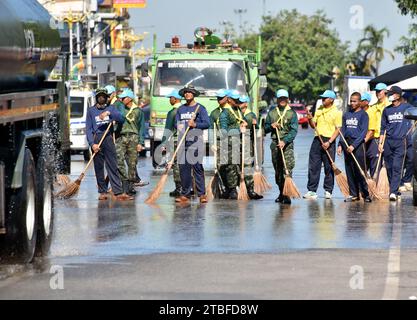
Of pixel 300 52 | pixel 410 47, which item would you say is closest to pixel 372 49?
pixel 300 52

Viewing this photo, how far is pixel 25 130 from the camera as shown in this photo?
42.2 feet

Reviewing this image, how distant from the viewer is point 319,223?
17.2 m

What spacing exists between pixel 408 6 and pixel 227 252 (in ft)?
92.4

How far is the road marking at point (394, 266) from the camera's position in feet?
35.1

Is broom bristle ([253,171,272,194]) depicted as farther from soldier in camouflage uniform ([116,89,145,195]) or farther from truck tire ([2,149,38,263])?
truck tire ([2,149,38,263])

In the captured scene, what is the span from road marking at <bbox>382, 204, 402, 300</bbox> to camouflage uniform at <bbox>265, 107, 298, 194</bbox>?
400cm

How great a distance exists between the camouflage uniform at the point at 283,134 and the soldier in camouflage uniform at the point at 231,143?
676 mm

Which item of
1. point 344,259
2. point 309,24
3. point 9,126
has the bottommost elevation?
point 344,259

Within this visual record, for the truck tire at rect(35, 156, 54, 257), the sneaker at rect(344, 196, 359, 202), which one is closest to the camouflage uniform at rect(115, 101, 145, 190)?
the sneaker at rect(344, 196, 359, 202)

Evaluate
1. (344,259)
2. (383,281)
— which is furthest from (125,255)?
(383,281)

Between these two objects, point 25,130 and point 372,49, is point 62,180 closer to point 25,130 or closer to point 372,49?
point 25,130

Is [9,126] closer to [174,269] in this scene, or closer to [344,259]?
[174,269]
